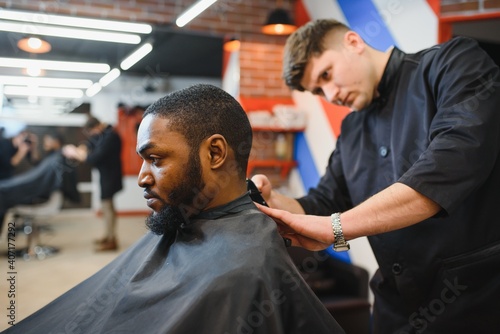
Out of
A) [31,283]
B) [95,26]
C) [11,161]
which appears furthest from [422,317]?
[11,161]

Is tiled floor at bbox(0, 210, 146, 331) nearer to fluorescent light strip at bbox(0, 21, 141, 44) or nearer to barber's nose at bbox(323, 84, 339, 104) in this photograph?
barber's nose at bbox(323, 84, 339, 104)

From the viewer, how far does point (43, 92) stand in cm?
283

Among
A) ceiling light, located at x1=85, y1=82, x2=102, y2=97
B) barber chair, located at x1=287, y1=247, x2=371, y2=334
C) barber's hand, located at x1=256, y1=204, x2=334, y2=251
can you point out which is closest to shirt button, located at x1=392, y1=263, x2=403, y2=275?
barber's hand, located at x1=256, y1=204, x2=334, y2=251

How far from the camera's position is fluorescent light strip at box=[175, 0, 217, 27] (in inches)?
109

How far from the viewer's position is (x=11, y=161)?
3100mm

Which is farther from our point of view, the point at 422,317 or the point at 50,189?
the point at 50,189

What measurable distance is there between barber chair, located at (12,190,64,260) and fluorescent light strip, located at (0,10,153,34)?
62.0 inches

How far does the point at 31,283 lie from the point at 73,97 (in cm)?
189

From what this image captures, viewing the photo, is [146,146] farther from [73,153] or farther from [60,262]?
[73,153]

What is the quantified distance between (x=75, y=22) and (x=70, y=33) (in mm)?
137

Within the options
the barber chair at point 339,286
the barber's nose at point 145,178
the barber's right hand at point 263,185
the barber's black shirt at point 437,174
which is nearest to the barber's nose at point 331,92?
the barber's black shirt at point 437,174

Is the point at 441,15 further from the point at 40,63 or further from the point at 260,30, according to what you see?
the point at 40,63

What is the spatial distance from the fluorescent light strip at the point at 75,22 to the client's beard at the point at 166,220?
1.98 meters

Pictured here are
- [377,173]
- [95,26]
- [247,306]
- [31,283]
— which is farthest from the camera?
[95,26]
